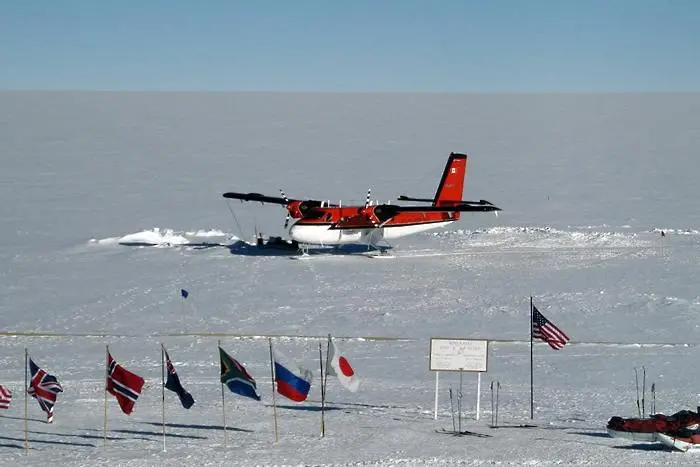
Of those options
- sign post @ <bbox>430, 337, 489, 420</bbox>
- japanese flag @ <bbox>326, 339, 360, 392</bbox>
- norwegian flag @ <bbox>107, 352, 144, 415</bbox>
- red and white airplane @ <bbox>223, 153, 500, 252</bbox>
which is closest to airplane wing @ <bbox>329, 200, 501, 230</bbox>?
red and white airplane @ <bbox>223, 153, 500, 252</bbox>

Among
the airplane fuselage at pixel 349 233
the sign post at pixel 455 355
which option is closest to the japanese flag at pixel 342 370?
the sign post at pixel 455 355

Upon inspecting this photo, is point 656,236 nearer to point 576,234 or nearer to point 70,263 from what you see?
point 576,234

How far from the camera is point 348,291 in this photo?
32.6m

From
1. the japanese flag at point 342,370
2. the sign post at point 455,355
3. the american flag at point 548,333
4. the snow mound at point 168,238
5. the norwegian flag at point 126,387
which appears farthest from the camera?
the snow mound at point 168,238

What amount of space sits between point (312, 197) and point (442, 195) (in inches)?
443

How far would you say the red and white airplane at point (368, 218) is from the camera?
38062 mm

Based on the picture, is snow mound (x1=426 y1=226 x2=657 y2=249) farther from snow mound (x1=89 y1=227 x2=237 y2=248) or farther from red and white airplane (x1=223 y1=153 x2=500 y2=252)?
snow mound (x1=89 y1=227 x2=237 y2=248)

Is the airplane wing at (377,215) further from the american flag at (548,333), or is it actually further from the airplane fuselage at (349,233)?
the american flag at (548,333)

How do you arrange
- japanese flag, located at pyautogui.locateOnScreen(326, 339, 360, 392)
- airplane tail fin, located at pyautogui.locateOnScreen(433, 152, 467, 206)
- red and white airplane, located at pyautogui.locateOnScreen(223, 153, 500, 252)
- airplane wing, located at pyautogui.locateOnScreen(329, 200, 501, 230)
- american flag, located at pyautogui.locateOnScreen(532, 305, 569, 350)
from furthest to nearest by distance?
airplane tail fin, located at pyautogui.locateOnScreen(433, 152, 467, 206), airplane wing, located at pyautogui.locateOnScreen(329, 200, 501, 230), red and white airplane, located at pyautogui.locateOnScreen(223, 153, 500, 252), american flag, located at pyautogui.locateOnScreen(532, 305, 569, 350), japanese flag, located at pyautogui.locateOnScreen(326, 339, 360, 392)

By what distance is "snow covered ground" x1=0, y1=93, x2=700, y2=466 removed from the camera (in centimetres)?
1780

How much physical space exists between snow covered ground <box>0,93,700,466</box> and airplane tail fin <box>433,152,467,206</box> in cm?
173

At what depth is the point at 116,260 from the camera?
37.1m

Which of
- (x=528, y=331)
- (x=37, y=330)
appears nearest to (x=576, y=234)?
(x=528, y=331)

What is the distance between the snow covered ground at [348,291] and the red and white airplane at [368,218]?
1062 mm
